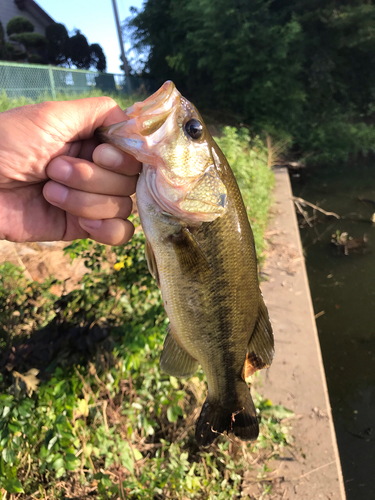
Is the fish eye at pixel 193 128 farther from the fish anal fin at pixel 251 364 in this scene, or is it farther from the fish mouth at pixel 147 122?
the fish anal fin at pixel 251 364

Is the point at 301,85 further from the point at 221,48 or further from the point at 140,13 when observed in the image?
the point at 140,13

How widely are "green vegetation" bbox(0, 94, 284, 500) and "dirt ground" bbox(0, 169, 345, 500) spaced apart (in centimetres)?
14

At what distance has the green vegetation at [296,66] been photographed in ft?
51.3

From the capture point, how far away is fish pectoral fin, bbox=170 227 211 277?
4.44ft

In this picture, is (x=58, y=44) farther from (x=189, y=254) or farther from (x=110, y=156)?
(x=189, y=254)

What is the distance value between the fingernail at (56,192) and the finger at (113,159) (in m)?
0.22

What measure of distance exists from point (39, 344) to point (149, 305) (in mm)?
903

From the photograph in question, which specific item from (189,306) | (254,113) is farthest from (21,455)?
(254,113)

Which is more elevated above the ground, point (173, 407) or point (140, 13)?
point (140, 13)

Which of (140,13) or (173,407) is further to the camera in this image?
(140,13)

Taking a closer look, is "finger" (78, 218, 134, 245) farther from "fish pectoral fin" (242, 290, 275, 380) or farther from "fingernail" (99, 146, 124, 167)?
"fish pectoral fin" (242, 290, 275, 380)

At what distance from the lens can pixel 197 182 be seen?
4.41ft

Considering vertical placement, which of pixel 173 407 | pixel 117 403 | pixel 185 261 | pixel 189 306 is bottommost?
pixel 117 403

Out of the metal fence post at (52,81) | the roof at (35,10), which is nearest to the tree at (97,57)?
the roof at (35,10)
